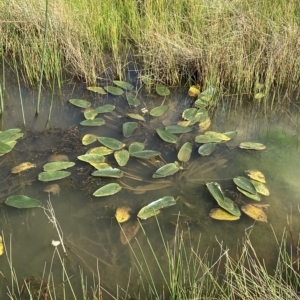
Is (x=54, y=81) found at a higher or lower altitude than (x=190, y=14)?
lower

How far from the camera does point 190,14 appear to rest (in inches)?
128

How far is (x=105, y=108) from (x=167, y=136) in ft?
1.69

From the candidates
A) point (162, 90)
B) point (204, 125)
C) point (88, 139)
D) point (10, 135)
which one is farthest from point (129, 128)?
point (10, 135)

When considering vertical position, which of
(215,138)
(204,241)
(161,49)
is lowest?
(204,241)

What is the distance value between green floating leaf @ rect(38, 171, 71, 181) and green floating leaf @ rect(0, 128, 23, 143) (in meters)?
0.39

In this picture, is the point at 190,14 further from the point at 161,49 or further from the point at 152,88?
the point at 152,88

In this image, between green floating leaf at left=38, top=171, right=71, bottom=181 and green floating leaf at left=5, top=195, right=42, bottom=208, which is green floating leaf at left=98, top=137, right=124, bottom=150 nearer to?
green floating leaf at left=38, top=171, right=71, bottom=181

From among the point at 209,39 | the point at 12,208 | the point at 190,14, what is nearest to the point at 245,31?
the point at 209,39

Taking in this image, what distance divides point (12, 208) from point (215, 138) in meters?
1.17

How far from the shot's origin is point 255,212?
1.88m

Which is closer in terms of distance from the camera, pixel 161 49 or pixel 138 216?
pixel 138 216

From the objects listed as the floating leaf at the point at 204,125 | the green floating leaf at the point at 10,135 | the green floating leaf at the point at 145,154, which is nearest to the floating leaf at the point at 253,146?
the floating leaf at the point at 204,125

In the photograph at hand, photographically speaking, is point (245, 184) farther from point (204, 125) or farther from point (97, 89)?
point (97, 89)

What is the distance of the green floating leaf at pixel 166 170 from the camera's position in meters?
2.04
